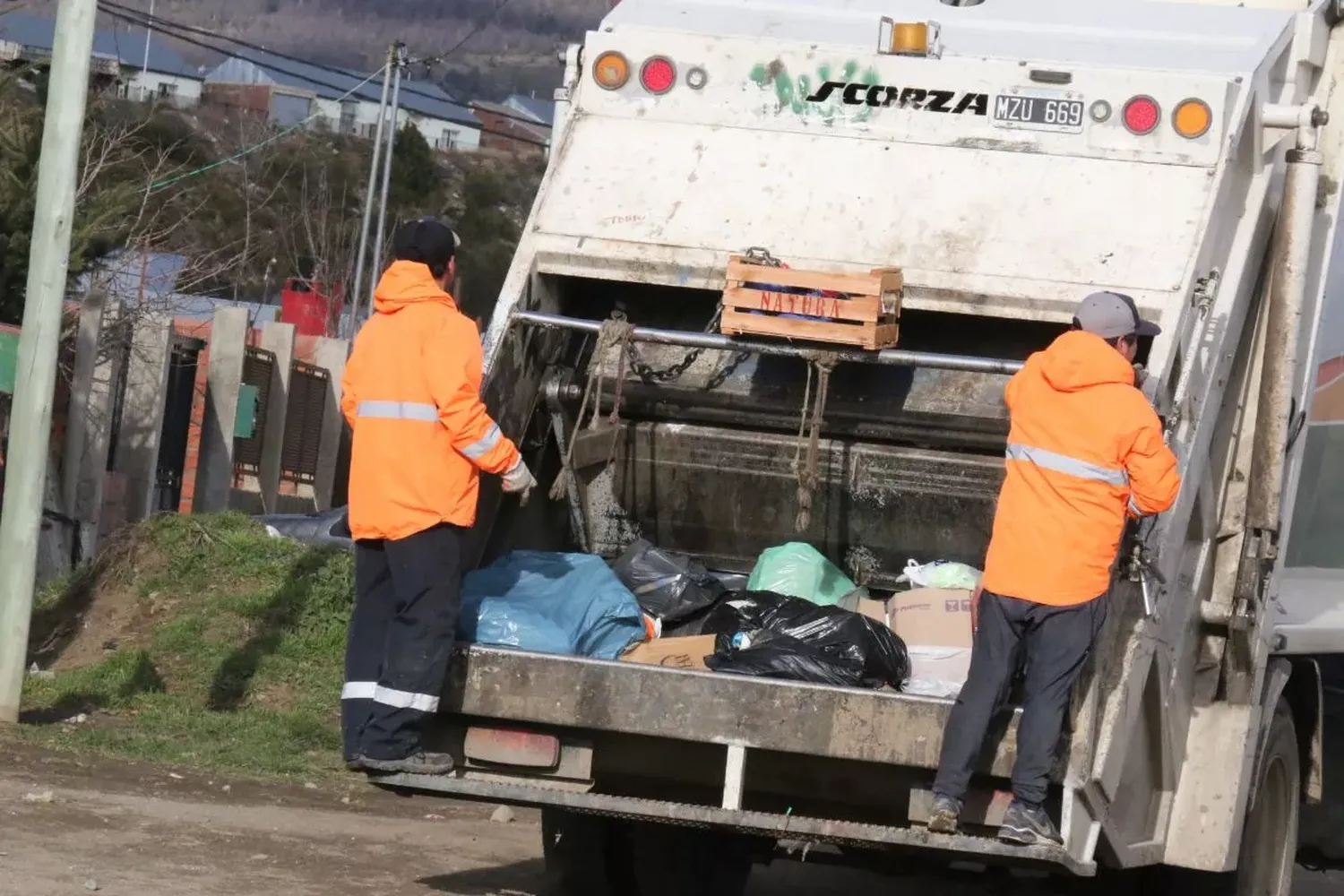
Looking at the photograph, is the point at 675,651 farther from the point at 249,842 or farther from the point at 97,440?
A: the point at 97,440

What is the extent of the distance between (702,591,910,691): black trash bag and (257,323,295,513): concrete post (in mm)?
12546

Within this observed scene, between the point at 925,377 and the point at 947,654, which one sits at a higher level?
the point at 925,377

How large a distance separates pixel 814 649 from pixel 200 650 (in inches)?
197

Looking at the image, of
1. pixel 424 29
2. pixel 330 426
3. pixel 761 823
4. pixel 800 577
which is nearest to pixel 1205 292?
pixel 800 577

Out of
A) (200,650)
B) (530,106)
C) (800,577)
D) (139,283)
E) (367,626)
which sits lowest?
(200,650)

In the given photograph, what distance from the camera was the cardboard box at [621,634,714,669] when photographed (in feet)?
18.7

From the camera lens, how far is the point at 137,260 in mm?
20328

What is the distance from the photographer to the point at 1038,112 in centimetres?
599

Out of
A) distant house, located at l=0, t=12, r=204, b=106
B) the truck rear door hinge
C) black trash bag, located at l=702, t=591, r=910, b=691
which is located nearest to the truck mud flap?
A: black trash bag, located at l=702, t=591, r=910, b=691

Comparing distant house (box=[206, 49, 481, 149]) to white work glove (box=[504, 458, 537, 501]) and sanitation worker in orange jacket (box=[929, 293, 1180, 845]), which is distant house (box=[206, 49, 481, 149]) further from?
sanitation worker in orange jacket (box=[929, 293, 1180, 845])

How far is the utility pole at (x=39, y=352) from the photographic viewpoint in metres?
8.54

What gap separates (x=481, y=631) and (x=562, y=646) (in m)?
0.21

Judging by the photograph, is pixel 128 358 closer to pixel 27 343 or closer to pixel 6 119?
pixel 6 119

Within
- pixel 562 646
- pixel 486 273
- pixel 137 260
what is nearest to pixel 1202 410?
pixel 562 646
